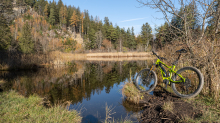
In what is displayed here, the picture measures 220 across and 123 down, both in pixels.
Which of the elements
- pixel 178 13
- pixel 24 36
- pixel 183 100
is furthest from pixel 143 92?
pixel 24 36

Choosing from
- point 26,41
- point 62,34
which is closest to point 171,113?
point 26,41

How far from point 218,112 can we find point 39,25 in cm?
6809

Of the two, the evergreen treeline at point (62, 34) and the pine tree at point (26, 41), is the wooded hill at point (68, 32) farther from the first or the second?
Answer: the pine tree at point (26, 41)

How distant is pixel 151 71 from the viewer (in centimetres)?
538

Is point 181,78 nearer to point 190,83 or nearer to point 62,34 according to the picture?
point 190,83

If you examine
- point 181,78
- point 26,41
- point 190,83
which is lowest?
point 190,83

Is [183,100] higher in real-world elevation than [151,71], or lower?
lower

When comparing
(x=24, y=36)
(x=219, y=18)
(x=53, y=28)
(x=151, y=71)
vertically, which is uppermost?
(x=53, y=28)

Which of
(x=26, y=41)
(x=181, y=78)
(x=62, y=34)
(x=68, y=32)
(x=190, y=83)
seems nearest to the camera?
(x=190, y=83)

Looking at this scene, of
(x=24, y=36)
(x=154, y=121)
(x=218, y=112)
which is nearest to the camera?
(x=218, y=112)

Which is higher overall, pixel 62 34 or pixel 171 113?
pixel 62 34

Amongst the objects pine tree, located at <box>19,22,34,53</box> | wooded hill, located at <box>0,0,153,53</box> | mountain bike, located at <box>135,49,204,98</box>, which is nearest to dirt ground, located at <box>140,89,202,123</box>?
mountain bike, located at <box>135,49,204,98</box>

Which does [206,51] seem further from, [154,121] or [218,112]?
[154,121]

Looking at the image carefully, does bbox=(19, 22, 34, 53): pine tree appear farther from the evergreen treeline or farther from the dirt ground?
the dirt ground
